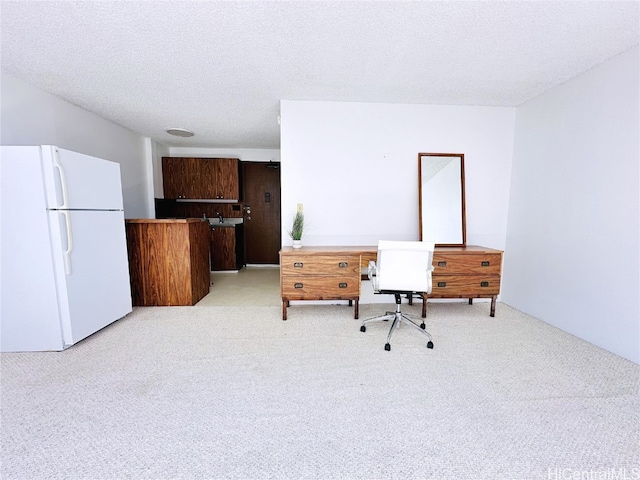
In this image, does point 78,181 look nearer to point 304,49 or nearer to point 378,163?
point 304,49

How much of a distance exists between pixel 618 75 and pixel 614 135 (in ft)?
1.58

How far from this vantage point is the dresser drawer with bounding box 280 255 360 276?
281 centimetres

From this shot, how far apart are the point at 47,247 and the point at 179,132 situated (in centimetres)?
283

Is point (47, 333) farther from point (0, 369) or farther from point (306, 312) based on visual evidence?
point (306, 312)

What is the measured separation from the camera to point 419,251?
2301 mm

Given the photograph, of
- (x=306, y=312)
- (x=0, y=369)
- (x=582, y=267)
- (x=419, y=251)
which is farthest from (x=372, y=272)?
(x=0, y=369)

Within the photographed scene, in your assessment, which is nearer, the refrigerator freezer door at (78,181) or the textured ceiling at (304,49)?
the textured ceiling at (304,49)

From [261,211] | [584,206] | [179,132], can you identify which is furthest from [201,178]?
[584,206]

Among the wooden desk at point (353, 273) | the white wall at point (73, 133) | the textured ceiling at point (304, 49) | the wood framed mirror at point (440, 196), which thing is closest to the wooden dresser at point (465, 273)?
the wooden desk at point (353, 273)

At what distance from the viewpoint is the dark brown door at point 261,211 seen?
226 inches

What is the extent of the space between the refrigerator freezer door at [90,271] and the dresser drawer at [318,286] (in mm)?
1740

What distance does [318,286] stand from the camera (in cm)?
285

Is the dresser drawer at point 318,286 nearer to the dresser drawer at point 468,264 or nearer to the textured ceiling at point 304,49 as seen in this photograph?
the dresser drawer at point 468,264

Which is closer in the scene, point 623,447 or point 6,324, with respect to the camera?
point 623,447
